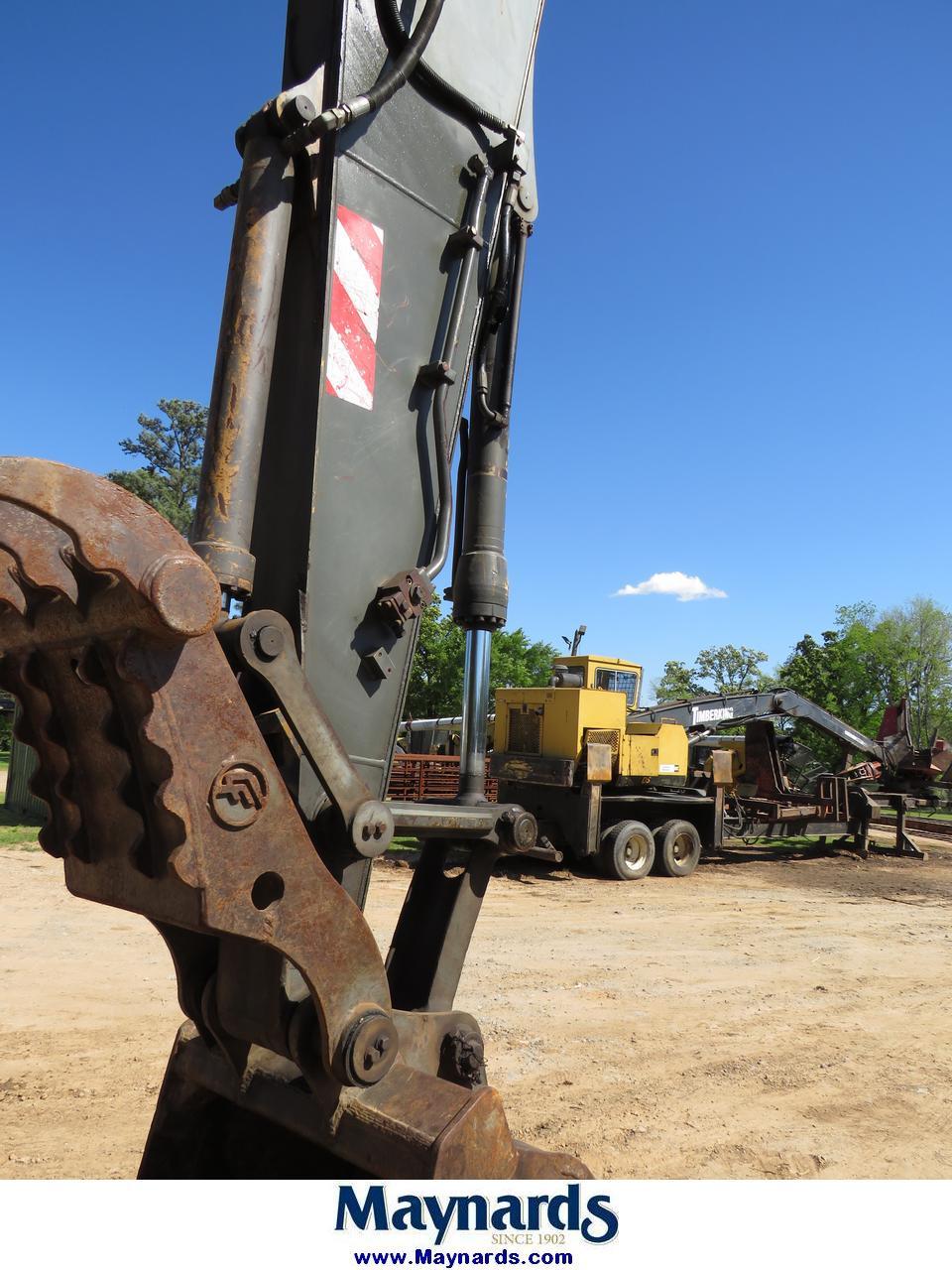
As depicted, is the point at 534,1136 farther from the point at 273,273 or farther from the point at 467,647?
the point at 273,273

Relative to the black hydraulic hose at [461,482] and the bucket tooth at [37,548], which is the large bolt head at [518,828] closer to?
the black hydraulic hose at [461,482]

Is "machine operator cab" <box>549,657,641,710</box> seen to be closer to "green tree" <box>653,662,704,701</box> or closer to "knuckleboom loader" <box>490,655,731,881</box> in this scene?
"knuckleboom loader" <box>490,655,731,881</box>

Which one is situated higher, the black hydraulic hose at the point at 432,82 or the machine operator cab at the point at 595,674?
the black hydraulic hose at the point at 432,82

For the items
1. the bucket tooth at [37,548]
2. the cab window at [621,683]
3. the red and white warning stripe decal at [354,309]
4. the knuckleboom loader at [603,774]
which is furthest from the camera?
the cab window at [621,683]

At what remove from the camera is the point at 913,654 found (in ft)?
163

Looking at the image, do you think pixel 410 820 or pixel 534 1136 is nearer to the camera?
pixel 410 820

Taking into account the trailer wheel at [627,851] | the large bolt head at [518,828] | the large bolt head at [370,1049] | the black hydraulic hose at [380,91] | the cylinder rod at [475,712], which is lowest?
the trailer wheel at [627,851]

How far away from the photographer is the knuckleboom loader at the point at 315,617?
184cm

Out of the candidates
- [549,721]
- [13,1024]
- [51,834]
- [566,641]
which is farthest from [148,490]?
[51,834]

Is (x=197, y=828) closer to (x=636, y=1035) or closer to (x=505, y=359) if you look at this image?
(x=505, y=359)

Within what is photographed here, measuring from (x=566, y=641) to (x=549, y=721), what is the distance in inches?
167

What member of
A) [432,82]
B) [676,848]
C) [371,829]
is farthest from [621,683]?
[371,829]
